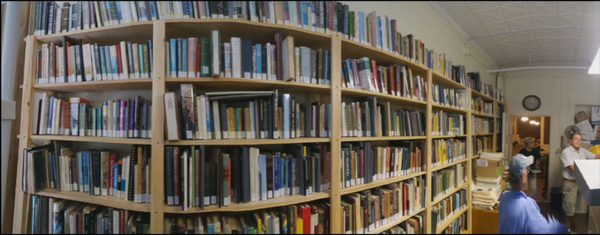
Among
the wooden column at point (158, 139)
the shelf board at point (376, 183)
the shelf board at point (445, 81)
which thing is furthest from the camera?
the shelf board at point (376, 183)

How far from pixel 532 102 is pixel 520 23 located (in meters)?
0.29

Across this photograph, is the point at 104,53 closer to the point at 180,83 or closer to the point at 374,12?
the point at 180,83

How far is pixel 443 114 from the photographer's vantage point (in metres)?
1.09

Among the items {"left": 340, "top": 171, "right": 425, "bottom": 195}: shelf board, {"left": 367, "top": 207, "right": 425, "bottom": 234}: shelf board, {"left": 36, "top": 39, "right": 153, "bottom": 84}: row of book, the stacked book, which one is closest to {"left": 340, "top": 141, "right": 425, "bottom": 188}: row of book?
{"left": 340, "top": 171, "right": 425, "bottom": 195}: shelf board

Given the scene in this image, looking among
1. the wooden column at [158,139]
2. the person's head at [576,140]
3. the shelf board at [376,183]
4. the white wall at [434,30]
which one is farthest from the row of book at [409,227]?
the wooden column at [158,139]

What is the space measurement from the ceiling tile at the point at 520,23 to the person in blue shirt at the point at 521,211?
0.46 meters

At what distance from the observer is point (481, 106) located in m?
0.89

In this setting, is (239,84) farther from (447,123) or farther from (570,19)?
(570,19)

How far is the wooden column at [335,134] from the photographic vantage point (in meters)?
1.25

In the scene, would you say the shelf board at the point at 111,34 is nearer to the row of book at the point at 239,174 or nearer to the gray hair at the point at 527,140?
the row of book at the point at 239,174

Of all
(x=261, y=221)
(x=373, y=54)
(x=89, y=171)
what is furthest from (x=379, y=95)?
(x=89, y=171)

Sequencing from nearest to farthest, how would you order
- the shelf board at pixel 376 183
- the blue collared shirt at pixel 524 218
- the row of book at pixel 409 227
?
the blue collared shirt at pixel 524 218, the shelf board at pixel 376 183, the row of book at pixel 409 227

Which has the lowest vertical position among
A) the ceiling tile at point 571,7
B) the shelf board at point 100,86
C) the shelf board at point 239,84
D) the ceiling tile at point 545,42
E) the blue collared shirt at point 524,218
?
the blue collared shirt at point 524,218

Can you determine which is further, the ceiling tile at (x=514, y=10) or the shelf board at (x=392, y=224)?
the shelf board at (x=392, y=224)
